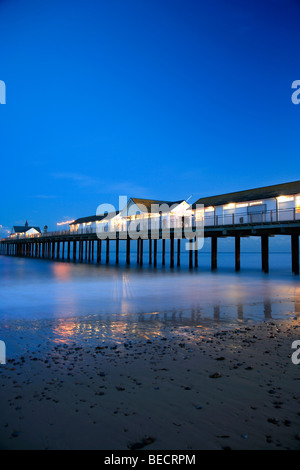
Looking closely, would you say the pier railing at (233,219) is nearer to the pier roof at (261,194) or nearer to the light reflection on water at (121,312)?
the pier roof at (261,194)

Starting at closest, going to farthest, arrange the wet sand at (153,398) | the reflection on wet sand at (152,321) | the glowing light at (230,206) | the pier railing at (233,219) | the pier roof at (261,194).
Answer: the wet sand at (153,398) < the reflection on wet sand at (152,321) < the pier railing at (233,219) < the pier roof at (261,194) < the glowing light at (230,206)

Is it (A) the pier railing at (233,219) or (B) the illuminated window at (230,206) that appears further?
(B) the illuminated window at (230,206)

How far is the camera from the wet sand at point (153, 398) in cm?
330

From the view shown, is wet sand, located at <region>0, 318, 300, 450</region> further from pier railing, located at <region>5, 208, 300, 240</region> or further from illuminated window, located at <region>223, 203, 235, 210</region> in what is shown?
illuminated window, located at <region>223, 203, 235, 210</region>

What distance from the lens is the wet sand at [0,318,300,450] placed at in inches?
130

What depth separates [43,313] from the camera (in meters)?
10.9

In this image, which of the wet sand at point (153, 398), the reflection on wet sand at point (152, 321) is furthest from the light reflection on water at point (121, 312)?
the wet sand at point (153, 398)

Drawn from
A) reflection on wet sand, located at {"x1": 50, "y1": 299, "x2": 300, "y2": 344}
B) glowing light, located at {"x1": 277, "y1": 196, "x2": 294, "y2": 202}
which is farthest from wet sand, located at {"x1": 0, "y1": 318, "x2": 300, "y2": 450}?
glowing light, located at {"x1": 277, "y1": 196, "x2": 294, "y2": 202}

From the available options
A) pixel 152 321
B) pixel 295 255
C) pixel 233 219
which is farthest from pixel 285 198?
pixel 152 321

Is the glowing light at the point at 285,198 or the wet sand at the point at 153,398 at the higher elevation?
the glowing light at the point at 285,198
